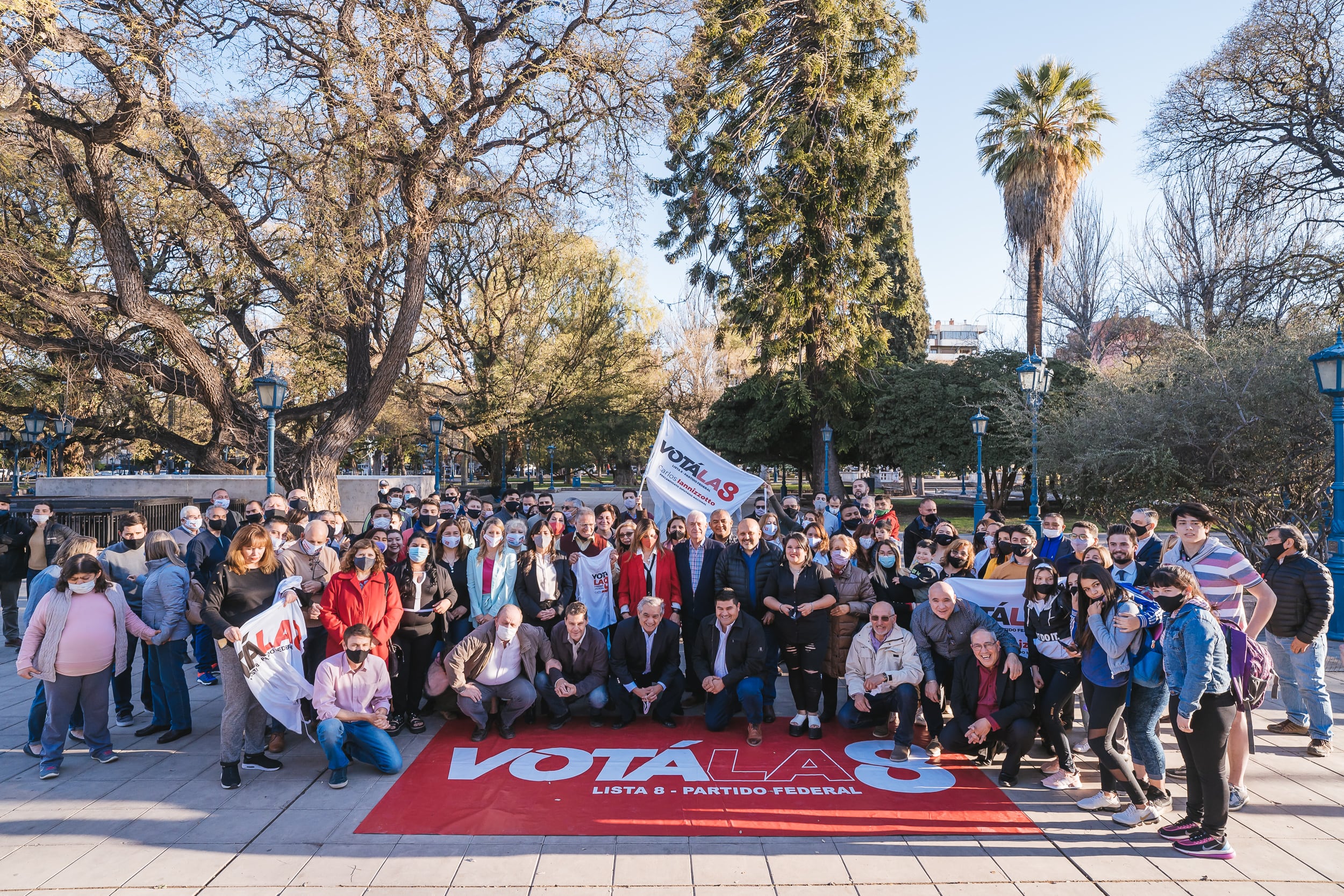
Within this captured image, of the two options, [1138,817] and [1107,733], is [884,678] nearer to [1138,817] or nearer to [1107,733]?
[1107,733]

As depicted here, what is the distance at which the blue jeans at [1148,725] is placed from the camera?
5402 mm

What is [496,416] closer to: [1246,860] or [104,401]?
[104,401]

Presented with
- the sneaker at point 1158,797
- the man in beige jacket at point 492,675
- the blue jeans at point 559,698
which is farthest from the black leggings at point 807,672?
the sneaker at point 1158,797

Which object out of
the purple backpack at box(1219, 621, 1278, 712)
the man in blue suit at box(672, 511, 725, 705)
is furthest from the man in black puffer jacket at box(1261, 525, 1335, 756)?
the man in blue suit at box(672, 511, 725, 705)

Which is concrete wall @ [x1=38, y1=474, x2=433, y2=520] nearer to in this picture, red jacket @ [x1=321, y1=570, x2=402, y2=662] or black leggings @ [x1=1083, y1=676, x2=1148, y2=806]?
red jacket @ [x1=321, y1=570, x2=402, y2=662]

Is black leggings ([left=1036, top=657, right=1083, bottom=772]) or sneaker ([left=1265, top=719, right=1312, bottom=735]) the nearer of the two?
black leggings ([left=1036, top=657, right=1083, bottom=772])

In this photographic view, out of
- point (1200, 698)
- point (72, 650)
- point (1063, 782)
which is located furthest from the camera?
point (72, 650)

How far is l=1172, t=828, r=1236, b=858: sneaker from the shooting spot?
4714 mm

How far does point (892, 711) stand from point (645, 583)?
8.50 feet

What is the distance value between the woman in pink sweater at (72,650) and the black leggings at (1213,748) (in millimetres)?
7486

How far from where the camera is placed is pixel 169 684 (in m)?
6.79

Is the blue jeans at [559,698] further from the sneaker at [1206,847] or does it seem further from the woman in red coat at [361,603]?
the sneaker at [1206,847]

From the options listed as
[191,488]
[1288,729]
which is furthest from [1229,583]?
[191,488]

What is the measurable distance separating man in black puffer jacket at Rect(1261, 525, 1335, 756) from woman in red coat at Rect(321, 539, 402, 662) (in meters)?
7.15
